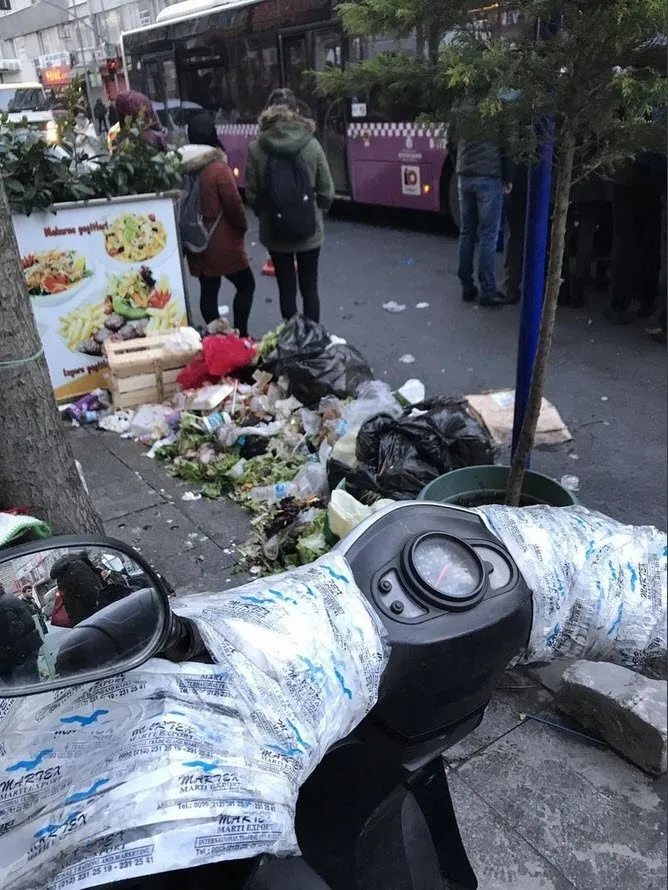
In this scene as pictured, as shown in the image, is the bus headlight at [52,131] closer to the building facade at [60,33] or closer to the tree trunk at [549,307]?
the building facade at [60,33]

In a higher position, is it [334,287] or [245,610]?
[245,610]

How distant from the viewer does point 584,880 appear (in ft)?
6.62

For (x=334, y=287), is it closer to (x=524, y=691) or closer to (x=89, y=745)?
(x=524, y=691)

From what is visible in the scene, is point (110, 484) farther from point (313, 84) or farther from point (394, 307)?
point (313, 84)

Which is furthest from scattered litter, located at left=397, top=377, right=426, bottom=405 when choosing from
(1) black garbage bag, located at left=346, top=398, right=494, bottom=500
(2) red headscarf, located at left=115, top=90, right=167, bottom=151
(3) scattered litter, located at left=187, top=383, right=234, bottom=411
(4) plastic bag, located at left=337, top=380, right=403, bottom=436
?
(2) red headscarf, located at left=115, top=90, right=167, bottom=151

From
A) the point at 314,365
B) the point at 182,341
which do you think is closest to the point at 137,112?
the point at 182,341

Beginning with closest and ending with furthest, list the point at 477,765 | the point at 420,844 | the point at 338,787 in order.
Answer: the point at 338,787 → the point at 420,844 → the point at 477,765

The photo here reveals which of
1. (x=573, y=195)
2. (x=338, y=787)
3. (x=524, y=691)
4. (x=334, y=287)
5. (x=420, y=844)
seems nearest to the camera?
(x=338, y=787)

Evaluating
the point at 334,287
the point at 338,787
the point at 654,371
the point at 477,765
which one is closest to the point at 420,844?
the point at 338,787

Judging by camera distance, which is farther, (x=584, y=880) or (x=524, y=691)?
(x=524, y=691)

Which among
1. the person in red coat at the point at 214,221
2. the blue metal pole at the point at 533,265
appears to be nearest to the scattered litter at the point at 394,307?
the person in red coat at the point at 214,221

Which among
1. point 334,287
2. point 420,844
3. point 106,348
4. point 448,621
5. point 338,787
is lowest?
point 334,287

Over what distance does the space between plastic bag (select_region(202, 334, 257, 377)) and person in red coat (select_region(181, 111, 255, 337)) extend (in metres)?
0.99

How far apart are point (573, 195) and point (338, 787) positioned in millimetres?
6057
